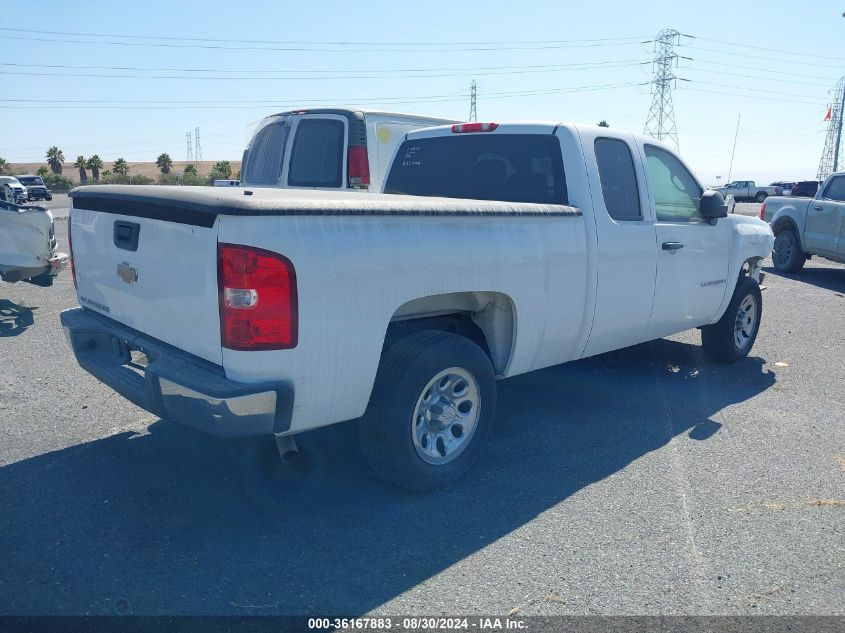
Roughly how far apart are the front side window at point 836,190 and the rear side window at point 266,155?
368 inches

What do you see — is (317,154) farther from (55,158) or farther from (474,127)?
(55,158)

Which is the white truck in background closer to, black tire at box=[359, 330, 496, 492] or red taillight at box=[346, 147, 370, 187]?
red taillight at box=[346, 147, 370, 187]

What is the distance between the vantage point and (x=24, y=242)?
27.5 ft

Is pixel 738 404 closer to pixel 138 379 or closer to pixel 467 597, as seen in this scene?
pixel 467 597

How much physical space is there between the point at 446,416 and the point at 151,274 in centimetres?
174

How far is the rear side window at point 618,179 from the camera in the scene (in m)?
5.18

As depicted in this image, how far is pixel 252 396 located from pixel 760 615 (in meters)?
2.33

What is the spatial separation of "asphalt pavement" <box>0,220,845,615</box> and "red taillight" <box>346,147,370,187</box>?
11.6 ft

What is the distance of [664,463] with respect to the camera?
4.63 metres

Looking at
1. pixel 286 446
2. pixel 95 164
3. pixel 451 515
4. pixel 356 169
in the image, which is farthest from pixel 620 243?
pixel 95 164

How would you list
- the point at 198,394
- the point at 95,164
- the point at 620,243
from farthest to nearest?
1. the point at 95,164
2. the point at 620,243
3. the point at 198,394

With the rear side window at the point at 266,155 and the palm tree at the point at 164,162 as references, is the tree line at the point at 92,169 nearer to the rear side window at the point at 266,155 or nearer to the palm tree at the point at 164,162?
the palm tree at the point at 164,162

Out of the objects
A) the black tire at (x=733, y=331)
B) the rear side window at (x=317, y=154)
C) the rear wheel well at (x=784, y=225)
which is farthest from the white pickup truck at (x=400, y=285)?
the rear wheel well at (x=784, y=225)

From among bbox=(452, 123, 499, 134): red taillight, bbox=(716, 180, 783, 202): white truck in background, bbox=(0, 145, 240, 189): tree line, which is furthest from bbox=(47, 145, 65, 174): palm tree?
bbox=(452, 123, 499, 134): red taillight
